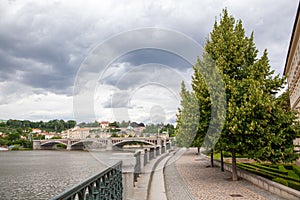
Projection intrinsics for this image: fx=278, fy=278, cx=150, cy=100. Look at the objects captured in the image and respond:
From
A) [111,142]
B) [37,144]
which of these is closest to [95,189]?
[111,142]

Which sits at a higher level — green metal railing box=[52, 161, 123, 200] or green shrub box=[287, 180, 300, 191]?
green metal railing box=[52, 161, 123, 200]

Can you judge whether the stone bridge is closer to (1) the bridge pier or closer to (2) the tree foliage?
(1) the bridge pier

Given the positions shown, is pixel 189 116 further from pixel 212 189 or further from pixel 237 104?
pixel 212 189

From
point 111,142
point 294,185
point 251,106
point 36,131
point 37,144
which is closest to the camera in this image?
point 294,185

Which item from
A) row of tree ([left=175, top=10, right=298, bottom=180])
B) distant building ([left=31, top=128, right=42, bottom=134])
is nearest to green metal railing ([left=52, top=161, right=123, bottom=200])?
row of tree ([left=175, top=10, right=298, bottom=180])

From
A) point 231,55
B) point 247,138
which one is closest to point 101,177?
point 247,138

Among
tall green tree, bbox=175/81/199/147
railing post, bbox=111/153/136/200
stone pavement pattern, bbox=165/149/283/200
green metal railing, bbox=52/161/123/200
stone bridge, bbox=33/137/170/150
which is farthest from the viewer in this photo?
stone bridge, bbox=33/137/170/150

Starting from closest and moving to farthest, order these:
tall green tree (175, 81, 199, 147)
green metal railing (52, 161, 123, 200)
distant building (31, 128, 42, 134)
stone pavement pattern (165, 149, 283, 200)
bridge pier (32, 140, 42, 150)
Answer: green metal railing (52, 161, 123, 200) < stone pavement pattern (165, 149, 283, 200) < tall green tree (175, 81, 199, 147) < bridge pier (32, 140, 42, 150) < distant building (31, 128, 42, 134)

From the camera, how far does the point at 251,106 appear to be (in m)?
11.3

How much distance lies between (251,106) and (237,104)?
79cm

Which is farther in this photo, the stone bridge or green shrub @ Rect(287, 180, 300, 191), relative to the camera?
the stone bridge

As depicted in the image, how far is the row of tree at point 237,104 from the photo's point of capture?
454 inches

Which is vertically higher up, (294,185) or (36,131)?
(36,131)

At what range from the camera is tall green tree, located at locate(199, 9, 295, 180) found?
11.4 metres
